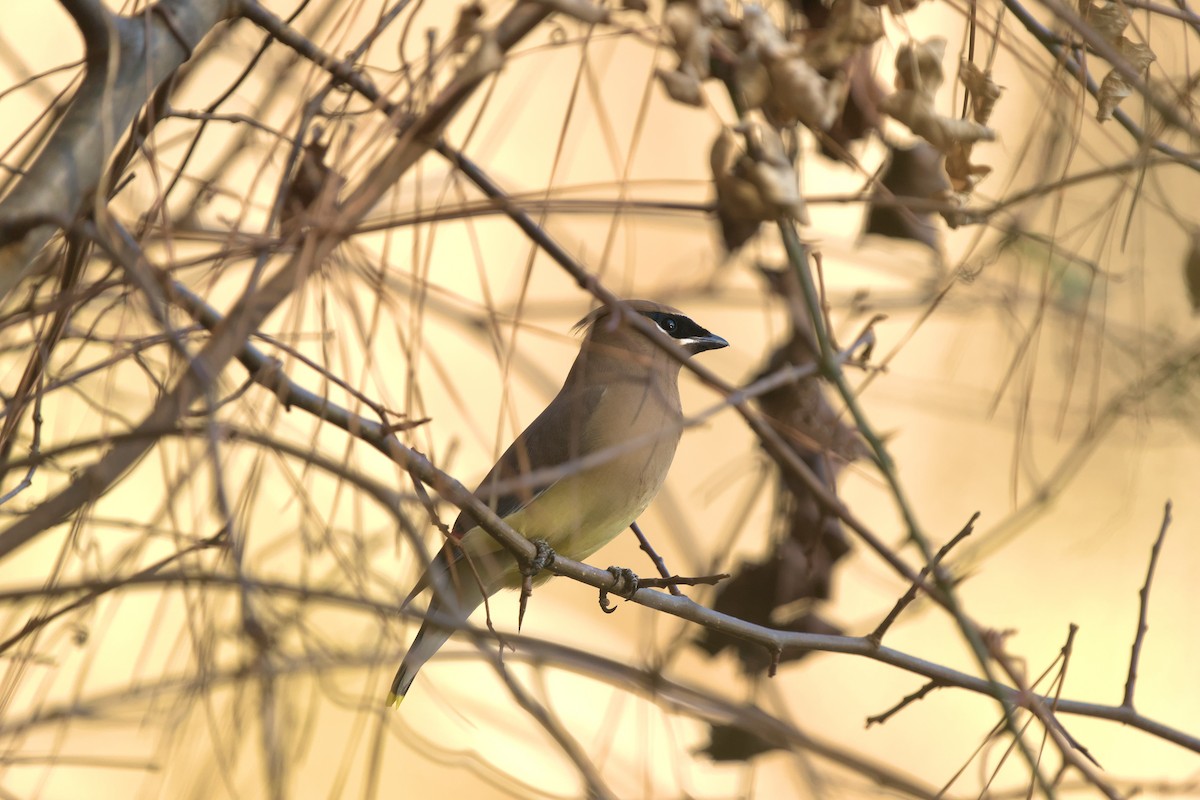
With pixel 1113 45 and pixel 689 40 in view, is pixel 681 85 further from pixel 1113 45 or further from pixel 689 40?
pixel 1113 45

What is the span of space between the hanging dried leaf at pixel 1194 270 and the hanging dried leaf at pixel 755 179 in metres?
1.10

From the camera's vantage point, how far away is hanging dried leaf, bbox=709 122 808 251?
67.4 inches

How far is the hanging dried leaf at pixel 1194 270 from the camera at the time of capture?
8.23ft

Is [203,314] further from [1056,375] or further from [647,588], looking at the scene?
[1056,375]

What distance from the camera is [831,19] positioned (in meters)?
1.90

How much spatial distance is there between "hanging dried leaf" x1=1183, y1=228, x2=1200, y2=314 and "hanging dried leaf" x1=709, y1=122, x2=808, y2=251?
110 centimetres

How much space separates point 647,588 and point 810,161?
3.46 m

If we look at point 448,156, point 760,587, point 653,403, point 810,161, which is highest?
point 810,161

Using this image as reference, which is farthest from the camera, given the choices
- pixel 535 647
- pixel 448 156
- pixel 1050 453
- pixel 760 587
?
pixel 1050 453

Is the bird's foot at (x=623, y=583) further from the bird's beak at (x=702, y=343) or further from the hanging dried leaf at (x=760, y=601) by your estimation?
the bird's beak at (x=702, y=343)

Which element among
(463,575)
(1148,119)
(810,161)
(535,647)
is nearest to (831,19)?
(1148,119)

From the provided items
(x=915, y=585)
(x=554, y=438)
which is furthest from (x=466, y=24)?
(x=554, y=438)

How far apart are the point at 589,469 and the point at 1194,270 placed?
1396 mm

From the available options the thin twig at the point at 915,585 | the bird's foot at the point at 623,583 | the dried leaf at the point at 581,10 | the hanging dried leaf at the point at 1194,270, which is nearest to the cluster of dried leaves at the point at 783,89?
the dried leaf at the point at 581,10
